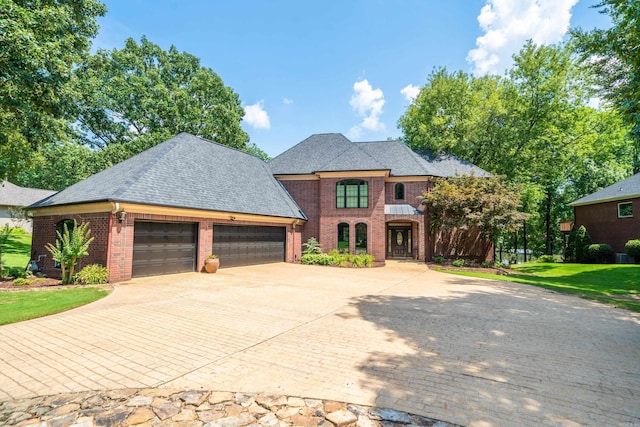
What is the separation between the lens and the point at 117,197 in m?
11.0

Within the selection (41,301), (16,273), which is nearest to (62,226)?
(16,273)

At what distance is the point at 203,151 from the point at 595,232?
31505 millimetres

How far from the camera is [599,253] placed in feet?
76.8

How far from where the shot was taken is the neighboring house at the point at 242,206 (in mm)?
11906

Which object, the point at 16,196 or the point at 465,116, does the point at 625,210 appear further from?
the point at 16,196

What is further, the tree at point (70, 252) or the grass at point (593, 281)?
the grass at point (593, 281)

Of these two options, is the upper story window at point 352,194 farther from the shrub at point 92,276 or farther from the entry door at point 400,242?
the shrub at point 92,276

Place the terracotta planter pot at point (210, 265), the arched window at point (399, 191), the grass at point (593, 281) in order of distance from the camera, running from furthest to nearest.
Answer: the arched window at point (399, 191), the terracotta planter pot at point (210, 265), the grass at point (593, 281)

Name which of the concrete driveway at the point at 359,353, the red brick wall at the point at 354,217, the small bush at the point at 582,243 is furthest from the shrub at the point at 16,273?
the small bush at the point at 582,243

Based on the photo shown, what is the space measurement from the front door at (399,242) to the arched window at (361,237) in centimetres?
344

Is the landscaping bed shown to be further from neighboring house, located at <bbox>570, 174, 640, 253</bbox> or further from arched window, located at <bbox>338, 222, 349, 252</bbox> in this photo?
neighboring house, located at <bbox>570, 174, 640, 253</bbox>

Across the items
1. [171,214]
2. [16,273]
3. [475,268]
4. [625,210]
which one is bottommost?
[475,268]

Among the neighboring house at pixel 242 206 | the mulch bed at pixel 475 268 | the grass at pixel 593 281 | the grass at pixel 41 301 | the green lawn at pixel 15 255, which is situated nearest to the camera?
the grass at pixel 41 301

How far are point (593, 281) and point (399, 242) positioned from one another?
488 inches
